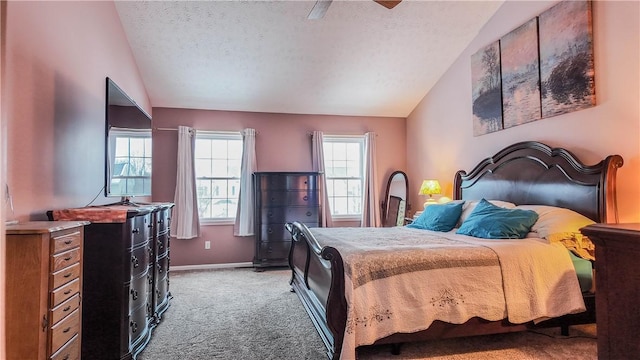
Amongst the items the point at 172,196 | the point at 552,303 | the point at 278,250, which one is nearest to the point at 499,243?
the point at 552,303

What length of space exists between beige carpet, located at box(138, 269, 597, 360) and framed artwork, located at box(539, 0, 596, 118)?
1.86 m

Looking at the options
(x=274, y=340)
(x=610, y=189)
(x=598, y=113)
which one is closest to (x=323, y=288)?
(x=274, y=340)

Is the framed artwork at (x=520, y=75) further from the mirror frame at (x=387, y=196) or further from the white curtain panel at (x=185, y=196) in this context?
the white curtain panel at (x=185, y=196)

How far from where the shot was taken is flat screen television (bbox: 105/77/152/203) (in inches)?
97.1

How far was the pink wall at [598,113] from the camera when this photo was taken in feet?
8.05

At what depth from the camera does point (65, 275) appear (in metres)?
1.61

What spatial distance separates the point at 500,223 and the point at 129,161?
10.2 feet

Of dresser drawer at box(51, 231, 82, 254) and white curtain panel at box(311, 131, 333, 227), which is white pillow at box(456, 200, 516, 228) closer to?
white curtain panel at box(311, 131, 333, 227)

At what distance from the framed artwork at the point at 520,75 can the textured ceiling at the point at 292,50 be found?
54 cm

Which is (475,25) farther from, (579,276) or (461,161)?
(579,276)

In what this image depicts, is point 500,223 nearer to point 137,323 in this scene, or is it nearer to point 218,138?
point 137,323

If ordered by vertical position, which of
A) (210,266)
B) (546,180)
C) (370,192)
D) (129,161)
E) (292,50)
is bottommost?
(210,266)

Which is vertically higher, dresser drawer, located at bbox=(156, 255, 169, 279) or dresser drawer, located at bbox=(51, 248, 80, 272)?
dresser drawer, located at bbox=(51, 248, 80, 272)

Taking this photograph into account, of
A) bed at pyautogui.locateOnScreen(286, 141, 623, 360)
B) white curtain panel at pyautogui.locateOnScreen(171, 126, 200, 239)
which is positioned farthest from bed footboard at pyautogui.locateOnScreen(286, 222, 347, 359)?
white curtain panel at pyautogui.locateOnScreen(171, 126, 200, 239)
